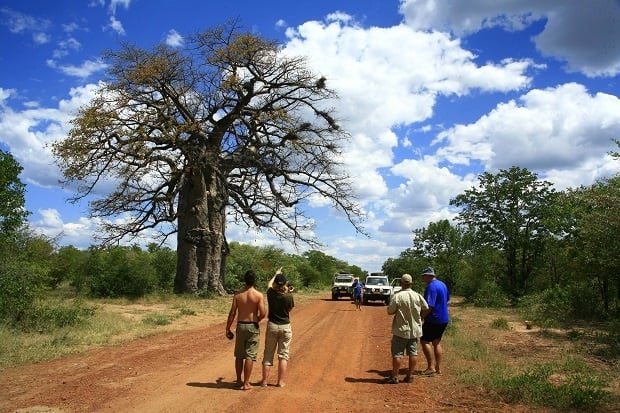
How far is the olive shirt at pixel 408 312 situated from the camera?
26.5 ft

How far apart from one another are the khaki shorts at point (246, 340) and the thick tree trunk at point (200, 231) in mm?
16747

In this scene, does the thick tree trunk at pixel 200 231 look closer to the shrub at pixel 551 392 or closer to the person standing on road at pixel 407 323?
the person standing on road at pixel 407 323

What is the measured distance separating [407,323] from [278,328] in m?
2.12

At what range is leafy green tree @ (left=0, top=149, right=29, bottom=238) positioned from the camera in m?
12.8

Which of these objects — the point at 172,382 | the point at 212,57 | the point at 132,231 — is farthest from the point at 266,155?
the point at 172,382

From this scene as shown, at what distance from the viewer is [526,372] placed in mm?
8219

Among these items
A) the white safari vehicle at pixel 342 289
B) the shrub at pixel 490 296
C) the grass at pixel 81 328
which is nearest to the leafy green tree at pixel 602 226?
the shrub at pixel 490 296

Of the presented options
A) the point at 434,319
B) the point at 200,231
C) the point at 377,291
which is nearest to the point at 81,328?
the point at 434,319

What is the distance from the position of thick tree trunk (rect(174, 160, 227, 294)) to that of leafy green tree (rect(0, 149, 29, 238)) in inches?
413

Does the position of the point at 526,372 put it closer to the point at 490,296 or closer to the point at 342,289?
the point at 490,296

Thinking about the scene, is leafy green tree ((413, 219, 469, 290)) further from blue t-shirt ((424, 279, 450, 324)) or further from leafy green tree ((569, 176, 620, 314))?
blue t-shirt ((424, 279, 450, 324))

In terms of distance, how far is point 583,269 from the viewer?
60.2 feet

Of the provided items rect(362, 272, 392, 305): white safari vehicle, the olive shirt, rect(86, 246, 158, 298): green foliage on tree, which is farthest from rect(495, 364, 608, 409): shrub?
rect(362, 272, 392, 305): white safari vehicle

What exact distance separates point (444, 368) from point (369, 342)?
11.3 feet
